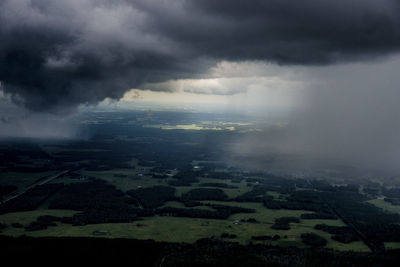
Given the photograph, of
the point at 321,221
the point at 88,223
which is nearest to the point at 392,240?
the point at 321,221

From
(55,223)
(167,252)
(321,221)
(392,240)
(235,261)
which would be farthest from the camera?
(321,221)

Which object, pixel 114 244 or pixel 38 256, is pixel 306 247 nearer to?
pixel 114 244

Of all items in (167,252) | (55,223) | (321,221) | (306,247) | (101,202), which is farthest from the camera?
(101,202)

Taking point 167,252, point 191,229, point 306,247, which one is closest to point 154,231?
point 191,229

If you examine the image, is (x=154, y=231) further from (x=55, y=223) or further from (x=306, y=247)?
(x=306, y=247)

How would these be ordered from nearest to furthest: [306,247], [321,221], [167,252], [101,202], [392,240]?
A: [167,252] < [306,247] < [392,240] < [321,221] < [101,202]

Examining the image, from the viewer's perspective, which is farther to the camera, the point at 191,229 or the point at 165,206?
the point at 165,206

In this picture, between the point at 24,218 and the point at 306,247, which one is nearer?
the point at 306,247

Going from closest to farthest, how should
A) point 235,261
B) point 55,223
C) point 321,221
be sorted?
point 235,261 → point 55,223 → point 321,221
